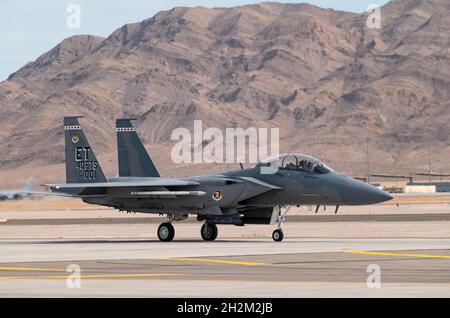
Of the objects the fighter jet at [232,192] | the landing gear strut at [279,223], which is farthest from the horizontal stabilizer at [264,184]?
the landing gear strut at [279,223]

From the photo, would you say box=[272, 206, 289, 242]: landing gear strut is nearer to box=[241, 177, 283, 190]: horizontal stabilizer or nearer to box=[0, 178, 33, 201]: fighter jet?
box=[241, 177, 283, 190]: horizontal stabilizer

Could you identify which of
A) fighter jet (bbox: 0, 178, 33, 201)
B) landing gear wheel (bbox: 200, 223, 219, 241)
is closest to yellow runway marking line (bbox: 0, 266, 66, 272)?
landing gear wheel (bbox: 200, 223, 219, 241)

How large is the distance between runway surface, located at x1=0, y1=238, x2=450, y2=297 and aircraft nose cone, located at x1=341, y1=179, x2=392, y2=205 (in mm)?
2206

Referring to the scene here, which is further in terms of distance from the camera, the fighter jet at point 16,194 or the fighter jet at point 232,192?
the fighter jet at point 16,194

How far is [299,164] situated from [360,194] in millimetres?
2559

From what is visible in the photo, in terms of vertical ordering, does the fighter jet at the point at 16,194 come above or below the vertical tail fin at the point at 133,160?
below

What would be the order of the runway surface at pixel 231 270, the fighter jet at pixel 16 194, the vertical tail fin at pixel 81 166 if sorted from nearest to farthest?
the runway surface at pixel 231 270 < the vertical tail fin at pixel 81 166 < the fighter jet at pixel 16 194

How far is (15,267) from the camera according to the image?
25.3 m

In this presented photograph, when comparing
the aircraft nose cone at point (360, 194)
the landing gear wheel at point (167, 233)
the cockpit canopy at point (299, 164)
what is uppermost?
the cockpit canopy at point (299, 164)

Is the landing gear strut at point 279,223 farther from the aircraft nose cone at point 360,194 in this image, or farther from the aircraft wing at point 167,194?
the aircraft wing at point 167,194

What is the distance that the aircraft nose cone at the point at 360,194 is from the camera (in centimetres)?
3656

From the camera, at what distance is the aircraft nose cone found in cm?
3656

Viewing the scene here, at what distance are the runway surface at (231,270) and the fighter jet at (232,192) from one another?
283 centimetres

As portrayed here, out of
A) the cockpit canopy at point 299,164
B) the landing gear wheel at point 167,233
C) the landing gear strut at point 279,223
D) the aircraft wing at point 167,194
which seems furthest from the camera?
the landing gear wheel at point 167,233
